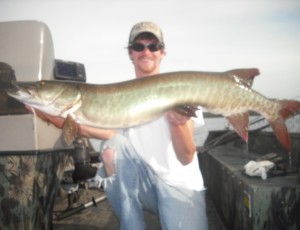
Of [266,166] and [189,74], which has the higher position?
[189,74]

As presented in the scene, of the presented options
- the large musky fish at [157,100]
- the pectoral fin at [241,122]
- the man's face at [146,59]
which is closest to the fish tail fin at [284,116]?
the large musky fish at [157,100]

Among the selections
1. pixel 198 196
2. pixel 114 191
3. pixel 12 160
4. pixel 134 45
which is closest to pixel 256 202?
pixel 198 196

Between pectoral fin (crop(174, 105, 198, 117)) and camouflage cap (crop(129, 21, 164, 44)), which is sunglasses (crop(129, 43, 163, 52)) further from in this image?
pectoral fin (crop(174, 105, 198, 117))

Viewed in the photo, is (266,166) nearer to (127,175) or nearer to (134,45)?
(127,175)

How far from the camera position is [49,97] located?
9.29 ft

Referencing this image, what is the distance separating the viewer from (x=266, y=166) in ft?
11.0

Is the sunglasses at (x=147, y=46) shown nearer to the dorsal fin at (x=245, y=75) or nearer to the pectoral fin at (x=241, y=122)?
the dorsal fin at (x=245, y=75)

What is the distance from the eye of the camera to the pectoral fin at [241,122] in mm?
2748

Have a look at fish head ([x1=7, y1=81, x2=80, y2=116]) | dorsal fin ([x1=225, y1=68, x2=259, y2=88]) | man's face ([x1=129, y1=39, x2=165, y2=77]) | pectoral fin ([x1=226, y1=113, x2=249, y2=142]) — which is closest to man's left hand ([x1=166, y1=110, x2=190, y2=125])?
pectoral fin ([x1=226, y1=113, x2=249, y2=142])

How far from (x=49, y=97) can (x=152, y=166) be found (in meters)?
1.31

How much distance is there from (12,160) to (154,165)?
1609 mm

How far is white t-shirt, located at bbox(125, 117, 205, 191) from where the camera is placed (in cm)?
307

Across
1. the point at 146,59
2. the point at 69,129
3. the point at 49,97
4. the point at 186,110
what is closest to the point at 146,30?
the point at 146,59

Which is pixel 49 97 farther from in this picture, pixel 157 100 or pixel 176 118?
pixel 176 118
